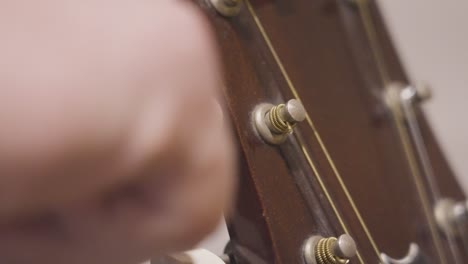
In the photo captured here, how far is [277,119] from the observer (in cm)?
50

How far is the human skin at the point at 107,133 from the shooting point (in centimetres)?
19

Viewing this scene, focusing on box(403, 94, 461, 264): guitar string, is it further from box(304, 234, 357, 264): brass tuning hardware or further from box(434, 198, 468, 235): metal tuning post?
box(304, 234, 357, 264): brass tuning hardware

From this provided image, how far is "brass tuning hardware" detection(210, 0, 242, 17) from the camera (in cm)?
53

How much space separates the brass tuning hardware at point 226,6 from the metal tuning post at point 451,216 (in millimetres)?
324

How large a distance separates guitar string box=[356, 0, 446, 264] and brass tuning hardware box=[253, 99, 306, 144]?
0.25 metres

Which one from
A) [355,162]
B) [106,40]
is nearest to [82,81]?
[106,40]

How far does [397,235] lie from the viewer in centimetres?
63

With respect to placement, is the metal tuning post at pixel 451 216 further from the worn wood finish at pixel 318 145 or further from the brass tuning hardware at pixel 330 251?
the brass tuning hardware at pixel 330 251

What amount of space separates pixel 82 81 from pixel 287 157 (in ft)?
1.11

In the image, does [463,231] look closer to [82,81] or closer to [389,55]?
[389,55]

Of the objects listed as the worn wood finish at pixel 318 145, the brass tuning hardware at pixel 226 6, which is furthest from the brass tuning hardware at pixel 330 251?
the brass tuning hardware at pixel 226 6

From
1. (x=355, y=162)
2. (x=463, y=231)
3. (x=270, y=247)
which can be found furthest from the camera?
(x=463, y=231)

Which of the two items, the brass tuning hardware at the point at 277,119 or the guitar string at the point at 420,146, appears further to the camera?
the guitar string at the point at 420,146

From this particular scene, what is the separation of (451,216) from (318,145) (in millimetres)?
222
